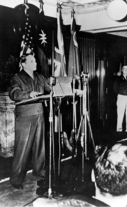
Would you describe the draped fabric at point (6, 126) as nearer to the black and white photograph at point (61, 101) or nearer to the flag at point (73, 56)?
the black and white photograph at point (61, 101)

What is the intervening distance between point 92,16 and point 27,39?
1075mm

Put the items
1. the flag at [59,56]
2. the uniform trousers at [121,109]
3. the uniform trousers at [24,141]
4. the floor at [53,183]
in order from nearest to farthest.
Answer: the floor at [53,183], the uniform trousers at [24,141], the flag at [59,56], the uniform trousers at [121,109]

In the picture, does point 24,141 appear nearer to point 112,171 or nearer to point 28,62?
point 28,62

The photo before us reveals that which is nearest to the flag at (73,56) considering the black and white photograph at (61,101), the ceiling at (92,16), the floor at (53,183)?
the black and white photograph at (61,101)

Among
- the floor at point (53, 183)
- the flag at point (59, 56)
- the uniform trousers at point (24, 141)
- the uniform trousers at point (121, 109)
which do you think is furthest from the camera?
the uniform trousers at point (121, 109)

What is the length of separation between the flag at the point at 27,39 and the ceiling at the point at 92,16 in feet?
1.21

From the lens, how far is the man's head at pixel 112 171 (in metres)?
Result: 2.48

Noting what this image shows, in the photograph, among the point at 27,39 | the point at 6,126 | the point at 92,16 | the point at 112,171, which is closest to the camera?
the point at 112,171

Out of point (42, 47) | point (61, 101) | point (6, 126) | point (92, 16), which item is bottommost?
point (6, 126)

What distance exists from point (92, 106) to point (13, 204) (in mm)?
1693

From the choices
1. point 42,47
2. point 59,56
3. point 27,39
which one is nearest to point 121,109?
point 59,56

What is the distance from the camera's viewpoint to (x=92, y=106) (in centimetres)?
350

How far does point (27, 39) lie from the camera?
2832mm

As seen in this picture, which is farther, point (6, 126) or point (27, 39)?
point (6, 126)
